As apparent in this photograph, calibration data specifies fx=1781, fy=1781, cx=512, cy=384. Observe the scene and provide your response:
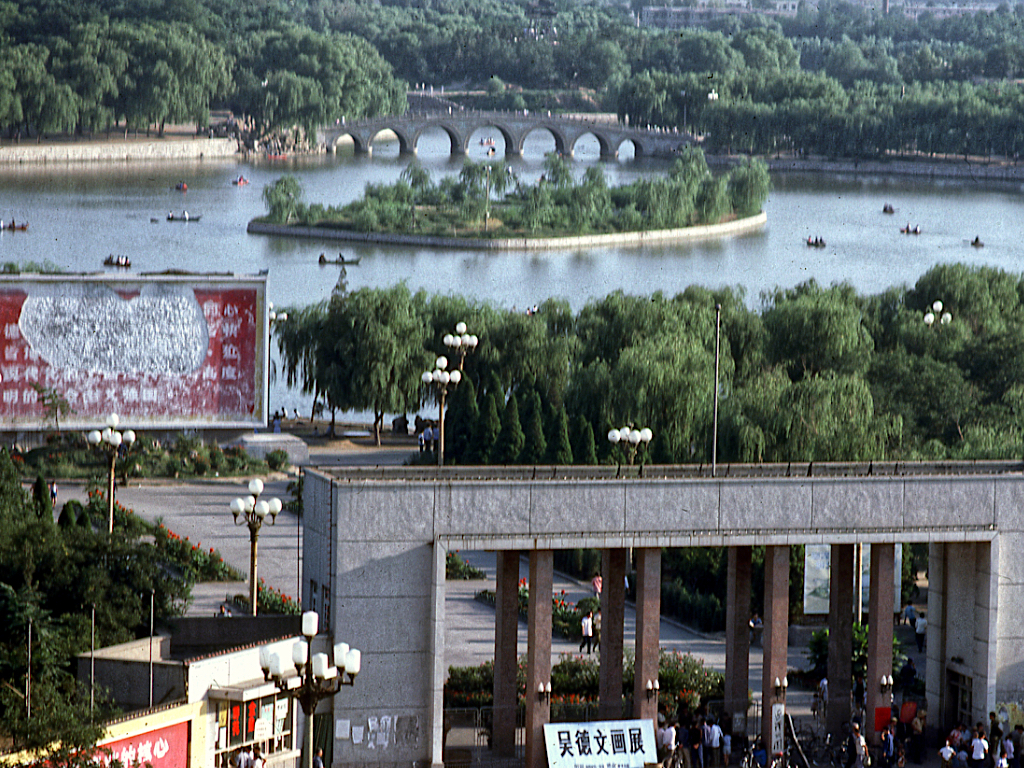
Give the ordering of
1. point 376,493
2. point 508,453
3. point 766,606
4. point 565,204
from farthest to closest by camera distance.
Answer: point 565,204, point 508,453, point 766,606, point 376,493

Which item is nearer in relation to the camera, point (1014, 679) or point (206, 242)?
point (1014, 679)

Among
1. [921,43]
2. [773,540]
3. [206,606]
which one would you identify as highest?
[921,43]

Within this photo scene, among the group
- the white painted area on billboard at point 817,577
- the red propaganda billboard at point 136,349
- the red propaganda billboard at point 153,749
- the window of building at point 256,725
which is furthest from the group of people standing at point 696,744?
the red propaganda billboard at point 136,349

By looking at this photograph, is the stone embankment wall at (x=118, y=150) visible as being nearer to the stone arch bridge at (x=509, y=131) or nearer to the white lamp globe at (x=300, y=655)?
the stone arch bridge at (x=509, y=131)

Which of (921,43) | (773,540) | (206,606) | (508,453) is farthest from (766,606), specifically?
(921,43)

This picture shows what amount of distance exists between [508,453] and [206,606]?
7.93 m

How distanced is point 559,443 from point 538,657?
1158 centimetres

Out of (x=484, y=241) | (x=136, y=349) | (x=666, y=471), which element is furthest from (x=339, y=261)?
Answer: (x=666, y=471)

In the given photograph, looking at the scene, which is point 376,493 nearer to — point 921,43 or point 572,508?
point 572,508

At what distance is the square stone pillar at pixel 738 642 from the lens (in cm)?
1734

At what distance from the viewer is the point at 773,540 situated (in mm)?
16641

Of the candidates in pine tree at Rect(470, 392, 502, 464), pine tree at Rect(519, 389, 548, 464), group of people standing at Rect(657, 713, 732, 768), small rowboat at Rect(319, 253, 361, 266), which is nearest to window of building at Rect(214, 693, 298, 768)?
group of people standing at Rect(657, 713, 732, 768)

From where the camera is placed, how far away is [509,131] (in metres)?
109

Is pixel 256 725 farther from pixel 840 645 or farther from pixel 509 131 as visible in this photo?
pixel 509 131
